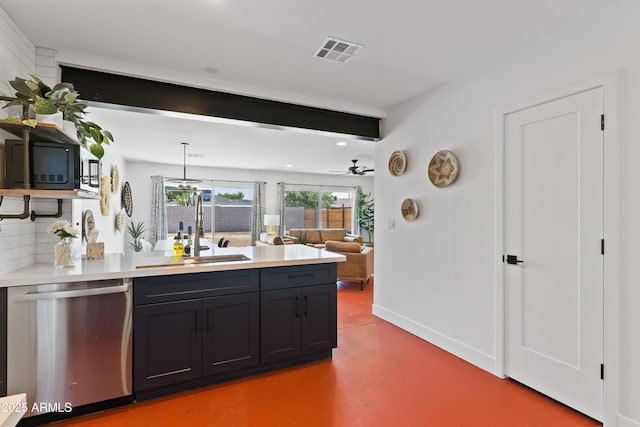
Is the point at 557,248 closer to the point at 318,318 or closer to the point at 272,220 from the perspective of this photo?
the point at 318,318

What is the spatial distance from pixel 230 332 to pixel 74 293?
1.05 meters

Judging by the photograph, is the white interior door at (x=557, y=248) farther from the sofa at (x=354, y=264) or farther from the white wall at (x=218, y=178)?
the white wall at (x=218, y=178)

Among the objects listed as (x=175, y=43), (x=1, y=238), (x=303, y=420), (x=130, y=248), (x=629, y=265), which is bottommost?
(x=303, y=420)

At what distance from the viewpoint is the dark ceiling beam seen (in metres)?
2.54

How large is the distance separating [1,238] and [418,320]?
3.47m

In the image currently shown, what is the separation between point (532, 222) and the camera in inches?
91.1

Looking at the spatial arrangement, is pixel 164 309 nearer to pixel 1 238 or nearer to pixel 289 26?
pixel 1 238

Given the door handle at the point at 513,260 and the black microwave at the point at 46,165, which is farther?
the door handle at the point at 513,260

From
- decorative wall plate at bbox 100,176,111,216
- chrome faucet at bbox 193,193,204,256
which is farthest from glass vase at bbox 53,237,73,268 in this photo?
decorative wall plate at bbox 100,176,111,216

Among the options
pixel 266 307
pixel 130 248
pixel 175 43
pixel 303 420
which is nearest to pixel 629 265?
pixel 303 420

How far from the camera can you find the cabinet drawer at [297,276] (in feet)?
8.40

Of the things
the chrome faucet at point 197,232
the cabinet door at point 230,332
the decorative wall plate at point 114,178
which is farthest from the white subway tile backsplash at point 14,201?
the decorative wall plate at point 114,178

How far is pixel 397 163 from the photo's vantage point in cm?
360

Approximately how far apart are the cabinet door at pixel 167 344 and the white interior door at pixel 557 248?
7.88ft
